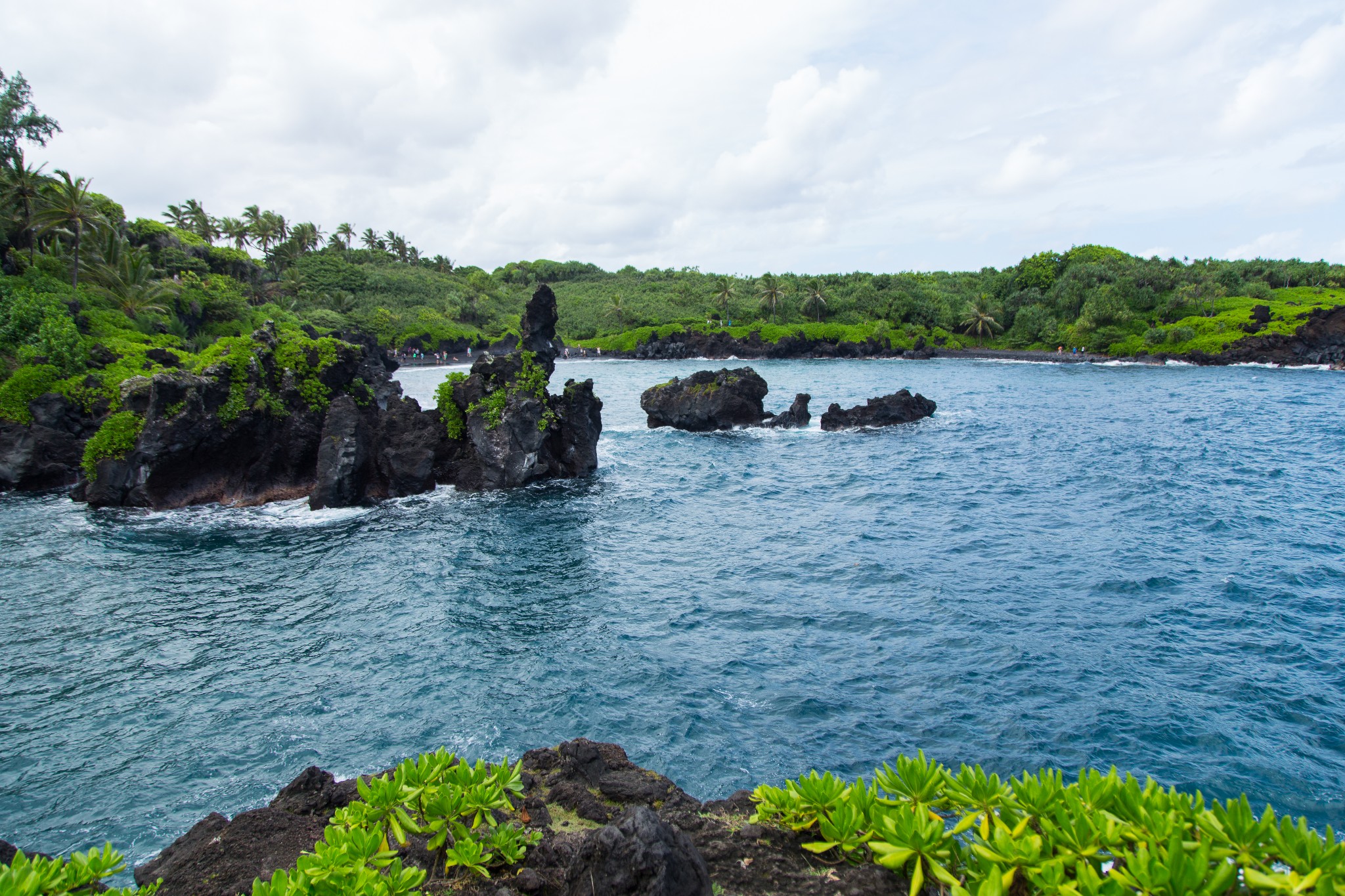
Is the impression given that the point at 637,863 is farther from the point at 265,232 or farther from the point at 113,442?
the point at 265,232

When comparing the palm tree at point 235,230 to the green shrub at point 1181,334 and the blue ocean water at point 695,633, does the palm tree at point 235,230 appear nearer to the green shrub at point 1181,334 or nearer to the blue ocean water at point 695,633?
the blue ocean water at point 695,633

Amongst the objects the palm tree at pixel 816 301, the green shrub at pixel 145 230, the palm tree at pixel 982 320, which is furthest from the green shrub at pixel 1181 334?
the green shrub at pixel 145 230

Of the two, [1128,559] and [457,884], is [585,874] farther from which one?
[1128,559]

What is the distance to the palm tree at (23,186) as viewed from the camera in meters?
54.8

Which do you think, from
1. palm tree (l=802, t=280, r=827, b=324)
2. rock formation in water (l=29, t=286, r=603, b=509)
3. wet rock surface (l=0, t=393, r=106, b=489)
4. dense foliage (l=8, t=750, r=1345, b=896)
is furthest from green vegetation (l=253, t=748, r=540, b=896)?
palm tree (l=802, t=280, r=827, b=324)

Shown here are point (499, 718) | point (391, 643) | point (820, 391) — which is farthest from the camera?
point (820, 391)

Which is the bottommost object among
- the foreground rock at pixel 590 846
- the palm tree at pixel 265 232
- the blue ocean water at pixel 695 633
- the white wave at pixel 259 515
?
the blue ocean water at pixel 695 633

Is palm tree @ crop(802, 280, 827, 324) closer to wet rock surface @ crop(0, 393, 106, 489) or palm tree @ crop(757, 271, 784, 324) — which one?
palm tree @ crop(757, 271, 784, 324)

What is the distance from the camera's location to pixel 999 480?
123ft

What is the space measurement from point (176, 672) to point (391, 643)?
5.41m

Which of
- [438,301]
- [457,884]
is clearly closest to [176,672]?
[457,884]

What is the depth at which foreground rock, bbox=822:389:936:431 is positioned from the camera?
55.2 m

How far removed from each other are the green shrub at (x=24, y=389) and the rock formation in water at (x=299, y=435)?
1.74ft

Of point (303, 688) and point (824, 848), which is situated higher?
point (824, 848)
